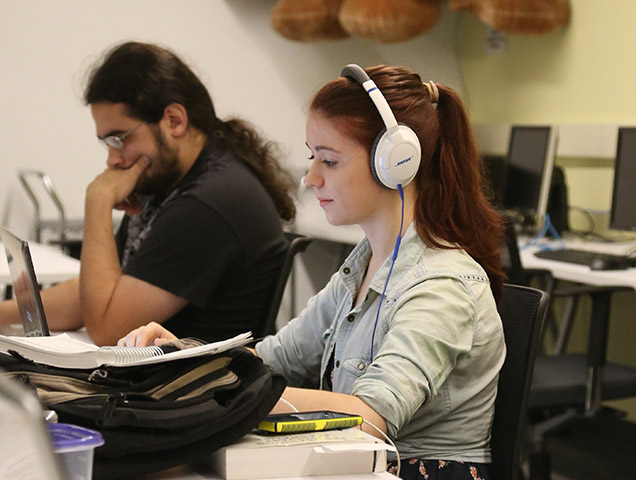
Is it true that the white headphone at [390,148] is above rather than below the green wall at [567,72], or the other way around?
below

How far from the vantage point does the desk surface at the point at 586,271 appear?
8.28ft

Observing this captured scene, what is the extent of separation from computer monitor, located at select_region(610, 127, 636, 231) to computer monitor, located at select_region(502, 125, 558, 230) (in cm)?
39

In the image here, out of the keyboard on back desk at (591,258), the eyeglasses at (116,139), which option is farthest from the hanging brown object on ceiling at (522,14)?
the eyeglasses at (116,139)

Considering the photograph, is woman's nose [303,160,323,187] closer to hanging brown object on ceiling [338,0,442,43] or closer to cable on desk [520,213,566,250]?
cable on desk [520,213,566,250]

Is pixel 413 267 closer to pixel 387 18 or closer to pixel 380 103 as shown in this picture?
pixel 380 103

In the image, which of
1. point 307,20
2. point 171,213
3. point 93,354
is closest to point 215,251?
point 171,213

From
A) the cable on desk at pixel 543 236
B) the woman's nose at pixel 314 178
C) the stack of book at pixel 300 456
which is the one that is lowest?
the cable on desk at pixel 543 236

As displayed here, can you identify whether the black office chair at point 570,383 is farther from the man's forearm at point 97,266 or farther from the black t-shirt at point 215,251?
the man's forearm at point 97,266

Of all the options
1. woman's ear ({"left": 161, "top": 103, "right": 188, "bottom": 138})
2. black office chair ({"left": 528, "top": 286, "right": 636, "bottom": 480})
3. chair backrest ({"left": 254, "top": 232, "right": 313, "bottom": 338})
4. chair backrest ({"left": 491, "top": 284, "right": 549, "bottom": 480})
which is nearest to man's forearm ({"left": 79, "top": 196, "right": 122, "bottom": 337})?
woman's ear ({"left": 161, "top": 103, "right": 188, "bottom": 138})

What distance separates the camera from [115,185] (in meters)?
1.99

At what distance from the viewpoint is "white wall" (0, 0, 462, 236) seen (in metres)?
3.97

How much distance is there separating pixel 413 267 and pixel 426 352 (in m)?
0.17

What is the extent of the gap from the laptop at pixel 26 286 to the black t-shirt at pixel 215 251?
35 centimetres

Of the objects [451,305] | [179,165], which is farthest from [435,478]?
[179,165]
